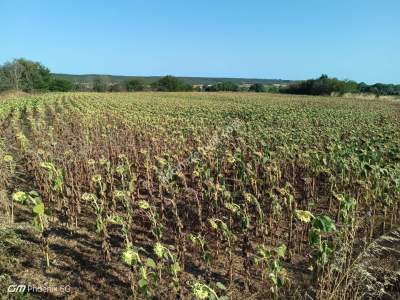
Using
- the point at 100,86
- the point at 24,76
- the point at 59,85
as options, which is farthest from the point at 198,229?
the point at 100,86

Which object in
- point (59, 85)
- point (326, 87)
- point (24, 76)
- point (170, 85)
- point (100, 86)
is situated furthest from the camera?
point (100, 86)

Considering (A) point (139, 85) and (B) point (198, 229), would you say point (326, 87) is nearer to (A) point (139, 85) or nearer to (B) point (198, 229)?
(A) point (139, 85)

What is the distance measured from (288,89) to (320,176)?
54.6m

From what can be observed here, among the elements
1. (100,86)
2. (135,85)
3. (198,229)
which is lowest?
(198,229)

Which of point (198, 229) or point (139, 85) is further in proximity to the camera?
point (139, 85)

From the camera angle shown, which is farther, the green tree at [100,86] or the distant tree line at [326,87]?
the green tree at [100,86]

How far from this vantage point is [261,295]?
448 centimetres

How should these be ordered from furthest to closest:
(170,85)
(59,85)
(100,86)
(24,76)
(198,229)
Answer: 1. (100,86)
2. (170,85)
3. (59,85)
4. (24,76)
5. (198,229)

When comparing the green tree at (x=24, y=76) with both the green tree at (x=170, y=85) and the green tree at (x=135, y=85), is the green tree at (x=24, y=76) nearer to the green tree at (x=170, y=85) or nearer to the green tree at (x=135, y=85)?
the green tree at (x=135, y=85)

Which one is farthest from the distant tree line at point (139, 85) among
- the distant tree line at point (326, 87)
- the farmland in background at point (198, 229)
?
the farmland in background at point (198, 229)

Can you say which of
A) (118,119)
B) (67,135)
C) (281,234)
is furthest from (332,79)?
(281,234)

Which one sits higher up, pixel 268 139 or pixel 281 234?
pixel 268 139

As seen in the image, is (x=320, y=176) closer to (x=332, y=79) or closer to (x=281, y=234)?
(x=281, y=234)

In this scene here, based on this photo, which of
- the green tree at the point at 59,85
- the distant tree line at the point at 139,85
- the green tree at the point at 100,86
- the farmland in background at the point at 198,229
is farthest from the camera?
the green tree at the point at 100,86
